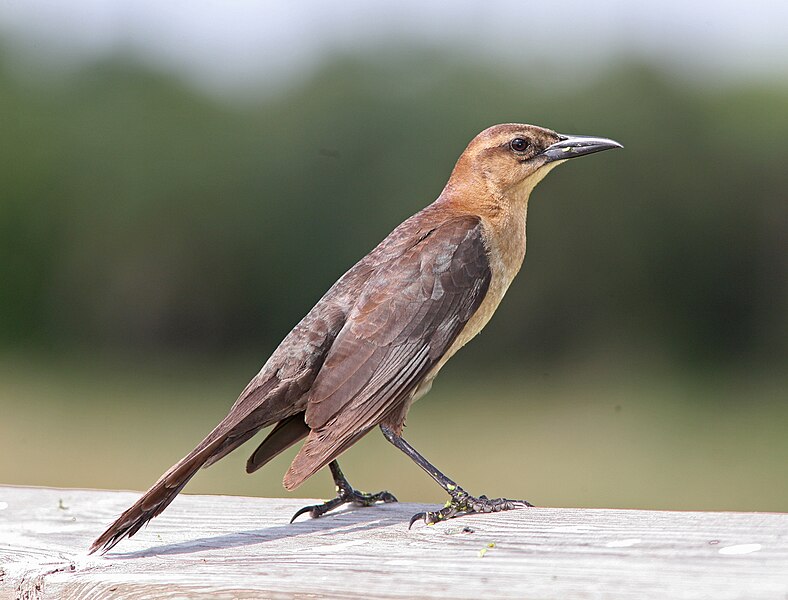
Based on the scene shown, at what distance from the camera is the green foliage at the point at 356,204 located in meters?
15.3

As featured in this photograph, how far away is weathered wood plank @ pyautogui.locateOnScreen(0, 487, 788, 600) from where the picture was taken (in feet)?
9.18

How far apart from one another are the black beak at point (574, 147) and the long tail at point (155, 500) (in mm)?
2059

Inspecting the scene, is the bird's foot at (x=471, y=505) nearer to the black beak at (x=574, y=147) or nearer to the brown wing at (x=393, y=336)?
the brown wing at (x=393, y=336)

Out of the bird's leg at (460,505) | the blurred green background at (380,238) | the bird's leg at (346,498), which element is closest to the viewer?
the bird's leg at (460,505)

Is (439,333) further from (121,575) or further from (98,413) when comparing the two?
(98,413)

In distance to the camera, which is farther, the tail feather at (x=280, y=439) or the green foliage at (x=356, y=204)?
the green foliage at (x=356, y=204)

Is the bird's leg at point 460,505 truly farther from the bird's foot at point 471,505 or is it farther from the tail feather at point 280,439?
the tail feather at point 280,439

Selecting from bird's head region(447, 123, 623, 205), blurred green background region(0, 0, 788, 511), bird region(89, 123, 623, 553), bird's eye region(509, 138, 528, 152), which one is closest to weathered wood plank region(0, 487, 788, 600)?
bird region(89, 123, 623, 553)

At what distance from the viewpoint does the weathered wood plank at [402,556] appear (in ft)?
9.18

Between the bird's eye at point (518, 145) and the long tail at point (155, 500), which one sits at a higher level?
the bird's eye at point (518, 145)

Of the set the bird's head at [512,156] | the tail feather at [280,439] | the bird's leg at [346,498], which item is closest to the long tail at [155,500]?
the tail feather at [280,439]

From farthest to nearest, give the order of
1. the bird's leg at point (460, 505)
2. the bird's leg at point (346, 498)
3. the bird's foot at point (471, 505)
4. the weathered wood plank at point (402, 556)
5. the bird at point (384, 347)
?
the bird's leg at point (346, 498)
the bird at point (384, 347)
the bird's foot at point (471, 505)
the bird's leg at point (460, 505)
the weathered wood plank at point (402, 556)

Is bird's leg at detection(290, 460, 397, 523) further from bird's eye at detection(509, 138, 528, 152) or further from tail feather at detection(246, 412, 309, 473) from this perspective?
bird's eye at detection(509, 138, 528, 152)

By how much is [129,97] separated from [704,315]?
948 cm
